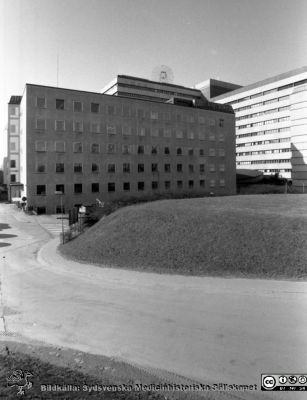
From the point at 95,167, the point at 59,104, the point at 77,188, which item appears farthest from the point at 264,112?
the point at 77,188

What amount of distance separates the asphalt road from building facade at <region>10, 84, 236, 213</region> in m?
31.3

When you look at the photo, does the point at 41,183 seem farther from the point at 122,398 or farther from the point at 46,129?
the point at 122,398

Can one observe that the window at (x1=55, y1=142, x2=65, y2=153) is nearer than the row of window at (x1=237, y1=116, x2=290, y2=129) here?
Yes

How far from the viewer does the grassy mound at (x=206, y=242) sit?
1472cm

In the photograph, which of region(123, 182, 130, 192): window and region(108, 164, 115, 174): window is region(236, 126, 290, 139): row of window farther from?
region(108, 164, 115, 174): window

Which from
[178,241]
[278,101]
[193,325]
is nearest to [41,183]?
[178,241]

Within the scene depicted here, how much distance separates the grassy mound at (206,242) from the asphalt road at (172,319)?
1.27 meters

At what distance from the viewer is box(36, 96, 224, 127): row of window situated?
51.5 meters

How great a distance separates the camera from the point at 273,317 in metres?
9.49

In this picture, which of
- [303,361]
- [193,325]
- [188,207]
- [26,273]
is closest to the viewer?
[303,361]

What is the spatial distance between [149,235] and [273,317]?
9.85 metres

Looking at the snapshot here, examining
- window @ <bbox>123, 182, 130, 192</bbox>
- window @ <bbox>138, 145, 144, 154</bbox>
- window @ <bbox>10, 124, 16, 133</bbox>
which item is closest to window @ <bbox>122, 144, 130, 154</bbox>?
window @ <bbox>138, 145, 144, 154</bbox>

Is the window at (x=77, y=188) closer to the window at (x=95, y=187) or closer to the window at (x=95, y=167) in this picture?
the window at (x=95, y=187)

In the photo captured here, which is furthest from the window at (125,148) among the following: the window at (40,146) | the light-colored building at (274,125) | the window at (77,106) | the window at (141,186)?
the light-colored building at (274,125)
